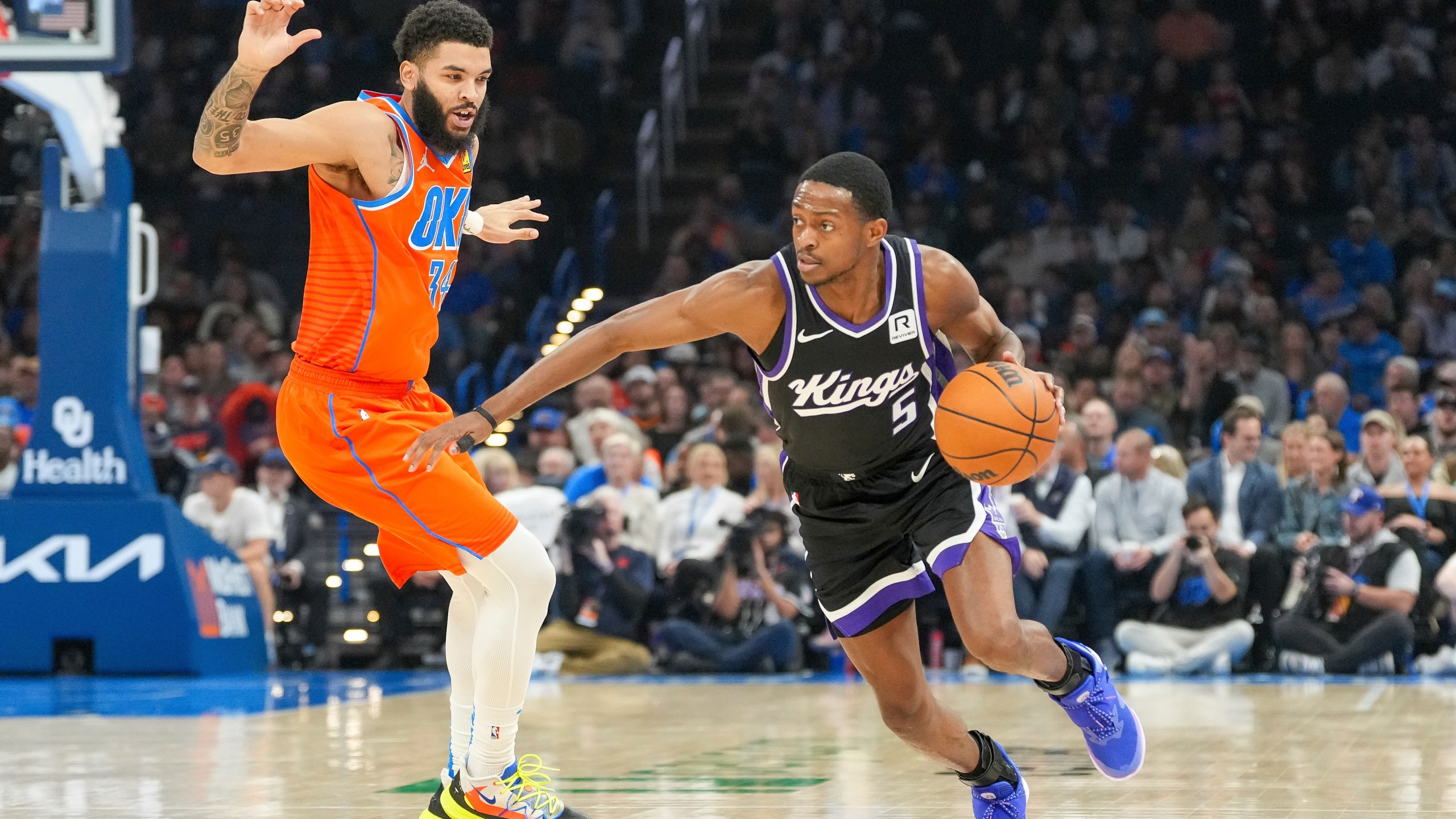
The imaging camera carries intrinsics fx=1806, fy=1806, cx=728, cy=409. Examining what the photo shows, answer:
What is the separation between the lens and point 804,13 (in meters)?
19.8

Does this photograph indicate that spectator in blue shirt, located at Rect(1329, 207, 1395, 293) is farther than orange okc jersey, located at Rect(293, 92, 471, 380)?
Yes

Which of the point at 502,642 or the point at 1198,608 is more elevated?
the point at 502,642

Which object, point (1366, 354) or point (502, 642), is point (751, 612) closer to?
point (1366, 354)

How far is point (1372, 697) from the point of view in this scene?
31.3ft

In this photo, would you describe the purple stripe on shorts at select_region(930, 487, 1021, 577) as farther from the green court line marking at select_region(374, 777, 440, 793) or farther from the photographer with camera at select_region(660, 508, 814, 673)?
the photographer with camera at select_region(660, 508, 814, 673)

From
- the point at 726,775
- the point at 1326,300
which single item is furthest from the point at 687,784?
the point at 1326,300

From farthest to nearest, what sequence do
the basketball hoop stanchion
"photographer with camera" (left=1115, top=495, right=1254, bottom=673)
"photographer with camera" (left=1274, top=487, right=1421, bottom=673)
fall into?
1. "photographer with camera" (left=1115, top=495, right=1254, bottom=673)
2. the basketball hoop stanchion
3. "photographer with camera" (left=1274, top=487, right=1421, bottom=673)

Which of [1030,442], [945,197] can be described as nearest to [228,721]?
[1030,442]

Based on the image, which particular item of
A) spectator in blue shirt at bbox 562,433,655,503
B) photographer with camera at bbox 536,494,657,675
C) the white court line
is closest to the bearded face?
the white court line

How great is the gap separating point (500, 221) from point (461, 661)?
1.48 metres

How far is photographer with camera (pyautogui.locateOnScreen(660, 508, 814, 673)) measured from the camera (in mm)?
11430

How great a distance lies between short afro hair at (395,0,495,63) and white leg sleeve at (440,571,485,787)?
1.51m

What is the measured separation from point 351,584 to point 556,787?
6.24 metres

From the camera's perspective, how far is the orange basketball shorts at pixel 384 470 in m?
5.04
